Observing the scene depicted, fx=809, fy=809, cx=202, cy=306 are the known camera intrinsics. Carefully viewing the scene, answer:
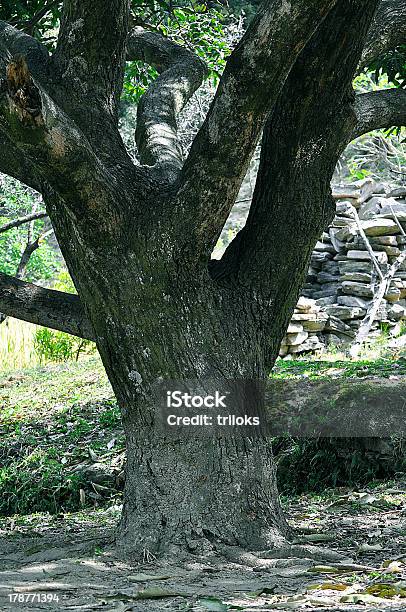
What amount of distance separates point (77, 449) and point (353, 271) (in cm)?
712

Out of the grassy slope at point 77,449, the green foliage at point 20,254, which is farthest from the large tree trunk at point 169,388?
the green foliage at point 20,254

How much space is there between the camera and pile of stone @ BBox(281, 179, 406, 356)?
1207 centimetres

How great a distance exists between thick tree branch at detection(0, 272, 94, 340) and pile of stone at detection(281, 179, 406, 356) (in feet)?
23.7

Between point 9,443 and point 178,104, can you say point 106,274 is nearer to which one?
point 178,104

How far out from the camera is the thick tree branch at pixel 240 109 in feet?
11.5

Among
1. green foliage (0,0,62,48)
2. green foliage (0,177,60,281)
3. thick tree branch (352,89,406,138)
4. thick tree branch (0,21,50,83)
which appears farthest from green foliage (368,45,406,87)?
green foliage (0,177,60,281)

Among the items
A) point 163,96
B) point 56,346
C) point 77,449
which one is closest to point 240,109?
point 163,96

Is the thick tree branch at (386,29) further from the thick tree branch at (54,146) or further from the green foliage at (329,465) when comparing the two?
the green foliage at (329,465)

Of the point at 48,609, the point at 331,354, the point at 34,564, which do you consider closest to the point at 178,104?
the point at 34,564

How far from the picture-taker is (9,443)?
726 cm

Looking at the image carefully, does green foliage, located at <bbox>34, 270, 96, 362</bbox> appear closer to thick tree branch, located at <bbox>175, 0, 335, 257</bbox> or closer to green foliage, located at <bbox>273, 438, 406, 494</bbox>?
green foliage, located at <bbox>273, 438, 406, 494</bbox>

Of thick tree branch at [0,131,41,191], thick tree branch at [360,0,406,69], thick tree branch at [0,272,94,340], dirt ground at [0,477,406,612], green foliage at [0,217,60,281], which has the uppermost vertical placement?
green foliage at [0,217,60,281]

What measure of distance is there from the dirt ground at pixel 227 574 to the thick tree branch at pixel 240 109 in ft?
4.87

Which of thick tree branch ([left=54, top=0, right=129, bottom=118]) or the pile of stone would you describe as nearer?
thick tree branch ([left=54, top=0, right=129, bottom=118])
